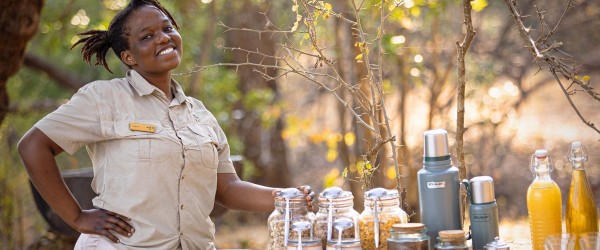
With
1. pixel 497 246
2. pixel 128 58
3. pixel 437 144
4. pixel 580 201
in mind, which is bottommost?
pixel 497 246

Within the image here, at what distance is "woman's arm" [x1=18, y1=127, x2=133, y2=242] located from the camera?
3.01 meters

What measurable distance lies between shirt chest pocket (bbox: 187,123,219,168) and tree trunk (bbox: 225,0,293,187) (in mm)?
5050

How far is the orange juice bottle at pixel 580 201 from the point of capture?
2.54 meters

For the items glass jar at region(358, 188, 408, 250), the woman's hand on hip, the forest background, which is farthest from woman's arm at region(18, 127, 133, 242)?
the forest background

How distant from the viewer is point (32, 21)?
492 centimetres

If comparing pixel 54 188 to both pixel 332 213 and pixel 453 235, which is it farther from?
pixel 453 235

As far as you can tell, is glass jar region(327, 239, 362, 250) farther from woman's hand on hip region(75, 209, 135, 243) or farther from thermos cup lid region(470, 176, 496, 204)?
woman's hand on hip region(75, 209, 135, 243)

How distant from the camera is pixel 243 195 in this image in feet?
10.8

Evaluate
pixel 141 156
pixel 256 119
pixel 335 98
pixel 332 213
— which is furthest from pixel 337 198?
pixel 256 119

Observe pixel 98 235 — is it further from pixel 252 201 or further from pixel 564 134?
pixel 564 134

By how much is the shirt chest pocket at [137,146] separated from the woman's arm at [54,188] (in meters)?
0.20

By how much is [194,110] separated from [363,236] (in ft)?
3.26

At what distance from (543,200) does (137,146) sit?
1291 mm

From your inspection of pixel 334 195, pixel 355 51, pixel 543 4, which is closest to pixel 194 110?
pixel 334 195
